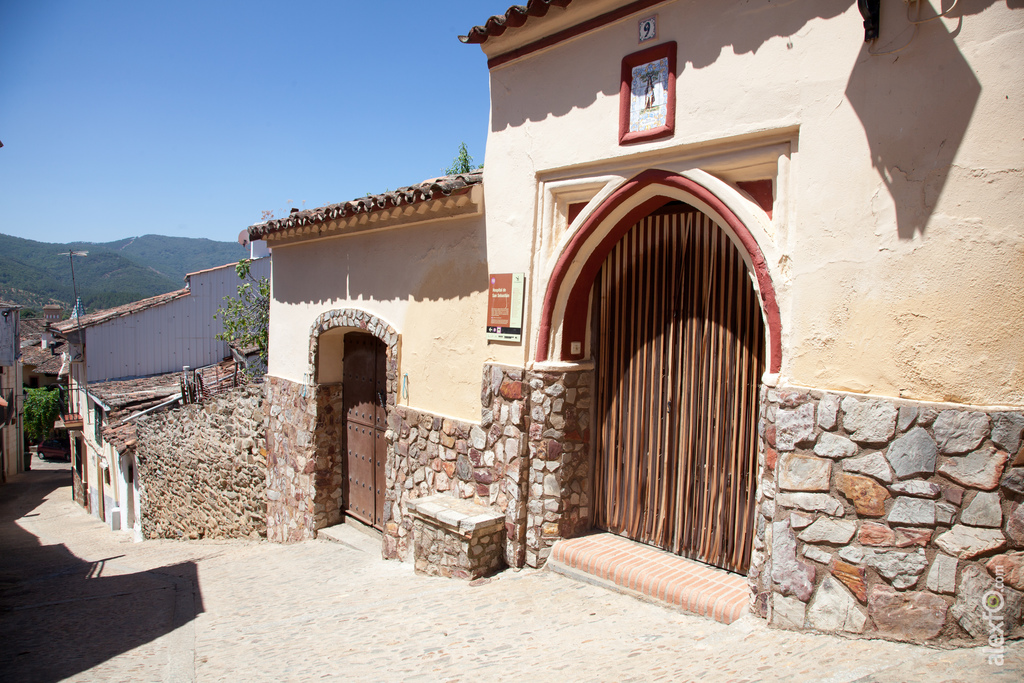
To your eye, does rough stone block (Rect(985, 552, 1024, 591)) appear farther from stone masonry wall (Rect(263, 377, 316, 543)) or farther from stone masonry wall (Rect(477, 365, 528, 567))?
stone masonry wall (Rect(263, 377, 316, 543))

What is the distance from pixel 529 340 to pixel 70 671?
411 cm

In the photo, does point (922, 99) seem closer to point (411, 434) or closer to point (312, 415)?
point (411, 434)

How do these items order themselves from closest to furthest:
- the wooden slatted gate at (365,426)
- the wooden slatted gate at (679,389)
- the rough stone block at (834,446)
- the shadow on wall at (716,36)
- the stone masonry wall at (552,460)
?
the rough stone block at (834,446)
the shadow on wall at (716,36)
the wooden slatted gate at (679,389)
the stone masonry wall at (552,460)
the wooden slatted gate at (365,426)

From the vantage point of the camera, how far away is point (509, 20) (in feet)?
17.3

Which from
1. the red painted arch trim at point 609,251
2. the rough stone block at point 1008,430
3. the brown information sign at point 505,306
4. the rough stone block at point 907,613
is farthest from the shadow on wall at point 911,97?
the brown information sign at point 505,306

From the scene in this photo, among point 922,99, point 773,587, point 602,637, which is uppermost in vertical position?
point 922,99

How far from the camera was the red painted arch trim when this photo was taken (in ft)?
12.7

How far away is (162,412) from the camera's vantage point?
12891mm

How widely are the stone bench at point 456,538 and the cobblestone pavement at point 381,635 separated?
152mm

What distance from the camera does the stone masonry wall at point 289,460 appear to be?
8562 millimetres

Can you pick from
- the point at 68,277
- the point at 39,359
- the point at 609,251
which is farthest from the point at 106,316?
the point at 68,277

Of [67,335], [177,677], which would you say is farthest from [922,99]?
[67,335]

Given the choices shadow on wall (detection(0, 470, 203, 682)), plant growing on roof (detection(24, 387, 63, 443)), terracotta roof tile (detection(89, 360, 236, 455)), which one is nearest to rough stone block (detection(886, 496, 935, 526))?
shadow on wall (detection(0, 470, 203, 682))

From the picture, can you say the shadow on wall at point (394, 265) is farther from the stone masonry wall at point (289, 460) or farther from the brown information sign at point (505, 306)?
the stone masonry wall at point (289, 460)
